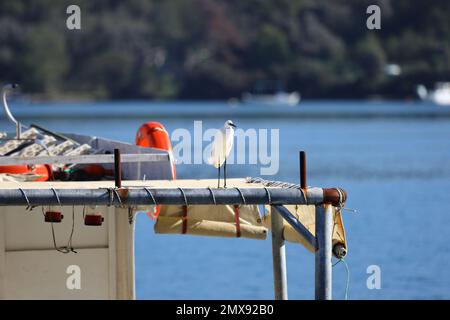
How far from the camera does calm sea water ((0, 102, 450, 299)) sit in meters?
30.3

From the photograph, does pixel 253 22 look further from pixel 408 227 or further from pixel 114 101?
pixel 408 227

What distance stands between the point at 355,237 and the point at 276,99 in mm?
106313

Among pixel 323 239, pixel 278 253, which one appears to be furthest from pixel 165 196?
pixel 278 253

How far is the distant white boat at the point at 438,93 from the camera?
140m

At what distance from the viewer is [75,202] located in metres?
13.0

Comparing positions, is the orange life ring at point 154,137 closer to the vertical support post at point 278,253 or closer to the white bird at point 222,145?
the vertical support post at point 278,253

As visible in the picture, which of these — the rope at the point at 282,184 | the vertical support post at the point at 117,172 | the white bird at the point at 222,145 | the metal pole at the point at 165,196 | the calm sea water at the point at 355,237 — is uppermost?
the white bird at the point at 222,145

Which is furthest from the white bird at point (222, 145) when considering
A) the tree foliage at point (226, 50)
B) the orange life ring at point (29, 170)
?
the tree foliage at point (226, 50)

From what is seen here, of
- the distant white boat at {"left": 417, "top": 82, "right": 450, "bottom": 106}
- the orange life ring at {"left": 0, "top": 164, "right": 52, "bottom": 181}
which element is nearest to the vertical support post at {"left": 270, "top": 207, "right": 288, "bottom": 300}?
the orange life ring at {"left": 0, "top": 164, "right": 52, "bottom": 181}

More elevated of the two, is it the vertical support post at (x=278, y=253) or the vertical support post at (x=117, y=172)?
the vertical support post at (x=117, y=172)

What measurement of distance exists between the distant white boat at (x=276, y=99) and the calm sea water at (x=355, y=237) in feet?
194

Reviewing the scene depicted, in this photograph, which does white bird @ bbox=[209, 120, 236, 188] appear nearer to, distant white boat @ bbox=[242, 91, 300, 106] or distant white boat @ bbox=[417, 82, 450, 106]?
distant white boat @ bbox=[417, 82, 450, 106]

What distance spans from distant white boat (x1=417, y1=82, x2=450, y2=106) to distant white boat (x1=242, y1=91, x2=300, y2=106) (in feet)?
43.7
